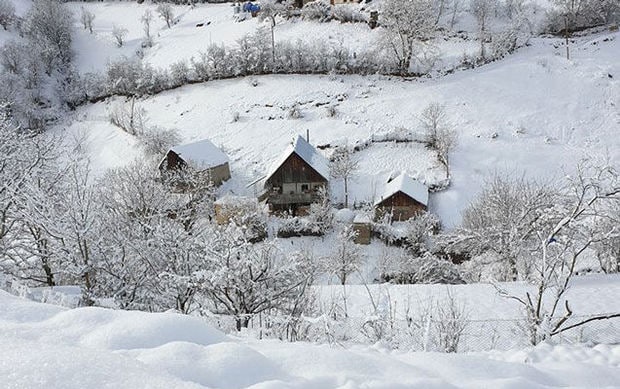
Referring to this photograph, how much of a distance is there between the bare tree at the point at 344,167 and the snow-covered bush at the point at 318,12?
21490 mm

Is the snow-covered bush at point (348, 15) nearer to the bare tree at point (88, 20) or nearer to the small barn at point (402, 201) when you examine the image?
the small barn at point (402, 201)

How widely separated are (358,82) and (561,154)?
16.0 m

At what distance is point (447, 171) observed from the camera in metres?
28.5

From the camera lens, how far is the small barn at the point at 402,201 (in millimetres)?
25531

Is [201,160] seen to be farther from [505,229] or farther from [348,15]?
[348,15]

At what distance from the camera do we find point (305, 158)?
1083 inches

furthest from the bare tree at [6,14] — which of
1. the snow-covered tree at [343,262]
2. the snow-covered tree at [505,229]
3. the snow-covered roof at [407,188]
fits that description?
the snow-covered tree at [505,229]

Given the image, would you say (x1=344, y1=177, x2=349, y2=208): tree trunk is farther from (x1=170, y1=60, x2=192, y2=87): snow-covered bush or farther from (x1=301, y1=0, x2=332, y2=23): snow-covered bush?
(x1=301, y1=0, x2=332, y2=23): snow-covered bush

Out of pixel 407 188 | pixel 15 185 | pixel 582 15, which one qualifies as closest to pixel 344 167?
pixel 407 188

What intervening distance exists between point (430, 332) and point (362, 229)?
47.3 feet

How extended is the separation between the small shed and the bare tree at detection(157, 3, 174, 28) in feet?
136

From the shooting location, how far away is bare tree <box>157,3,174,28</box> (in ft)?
184

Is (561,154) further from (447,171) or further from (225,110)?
(225,110)

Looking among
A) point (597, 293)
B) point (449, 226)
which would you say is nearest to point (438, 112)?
point (449, 226)
